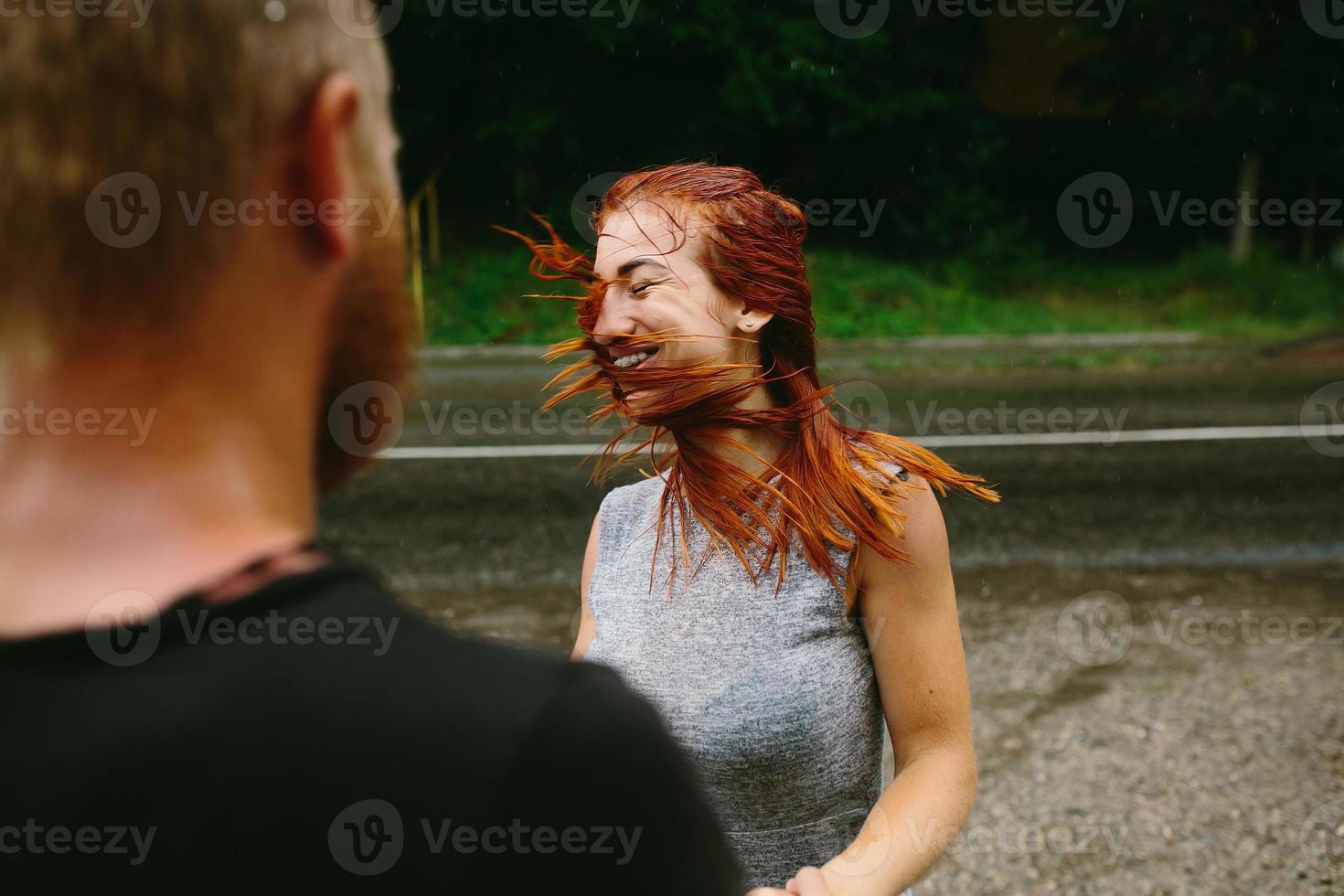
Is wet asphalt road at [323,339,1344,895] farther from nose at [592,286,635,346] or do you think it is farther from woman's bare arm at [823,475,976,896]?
nose at [592,286,635,346]

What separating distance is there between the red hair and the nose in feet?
0.05

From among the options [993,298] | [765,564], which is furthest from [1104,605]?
[993,298]

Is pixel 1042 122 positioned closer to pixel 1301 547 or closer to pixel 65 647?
pixel 1301 547

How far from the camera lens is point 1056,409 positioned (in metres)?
10.5

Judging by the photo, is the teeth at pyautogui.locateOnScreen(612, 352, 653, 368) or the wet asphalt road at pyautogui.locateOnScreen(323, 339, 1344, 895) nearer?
the teeth at pyautogui.locateOnScreen(612, 352, 653, 368)

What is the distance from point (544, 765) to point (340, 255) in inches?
12.9

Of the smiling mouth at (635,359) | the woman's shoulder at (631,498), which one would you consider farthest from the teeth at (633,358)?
the woman's shoulder at (631,498)

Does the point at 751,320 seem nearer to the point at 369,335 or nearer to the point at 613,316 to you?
the point at 613,316

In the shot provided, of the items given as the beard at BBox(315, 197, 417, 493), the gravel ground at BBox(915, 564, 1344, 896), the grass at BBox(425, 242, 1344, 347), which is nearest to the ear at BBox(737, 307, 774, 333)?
the beard at BBox(315, 197, 417, 493)

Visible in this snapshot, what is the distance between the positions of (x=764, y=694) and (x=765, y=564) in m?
0.20

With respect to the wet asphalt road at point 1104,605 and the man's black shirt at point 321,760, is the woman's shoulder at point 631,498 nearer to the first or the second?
the man's black shirt at point 321,760

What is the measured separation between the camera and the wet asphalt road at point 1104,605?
145 inches

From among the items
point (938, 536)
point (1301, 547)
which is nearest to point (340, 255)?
→ point (938, 536)

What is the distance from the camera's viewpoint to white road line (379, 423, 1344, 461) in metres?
8.66
